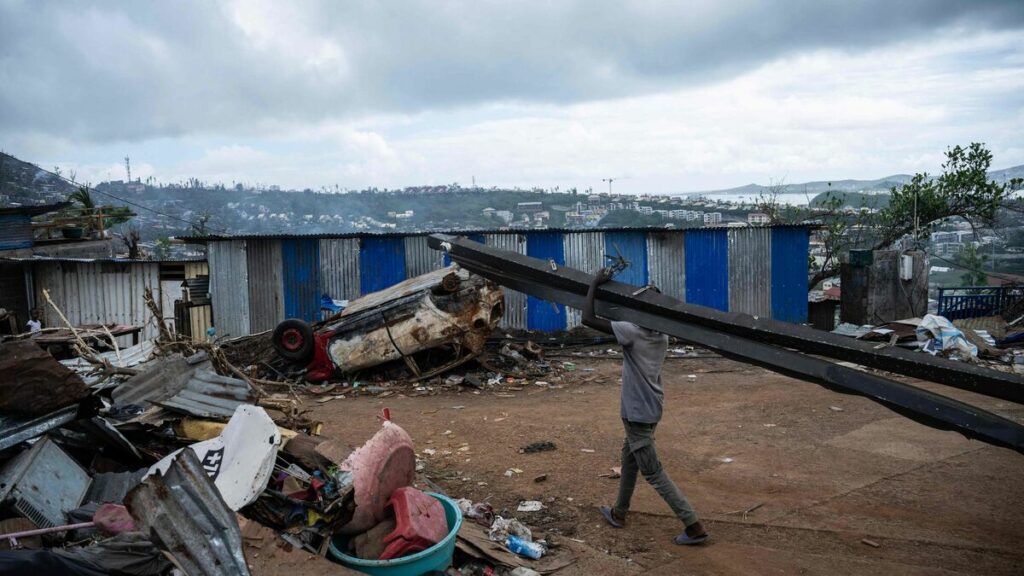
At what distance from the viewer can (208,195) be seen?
2416 inches

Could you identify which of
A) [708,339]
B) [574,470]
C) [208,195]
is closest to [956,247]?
Result: [574,470]

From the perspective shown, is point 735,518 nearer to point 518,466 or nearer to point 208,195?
point 518,466

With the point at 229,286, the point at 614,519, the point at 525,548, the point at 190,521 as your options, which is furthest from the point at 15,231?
the point at 614,519

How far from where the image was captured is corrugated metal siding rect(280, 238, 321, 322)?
Result: 14391 millimetres

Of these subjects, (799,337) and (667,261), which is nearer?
(799,337)

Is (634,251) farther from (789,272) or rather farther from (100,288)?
(100,288)

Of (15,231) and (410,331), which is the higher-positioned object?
(15,231)

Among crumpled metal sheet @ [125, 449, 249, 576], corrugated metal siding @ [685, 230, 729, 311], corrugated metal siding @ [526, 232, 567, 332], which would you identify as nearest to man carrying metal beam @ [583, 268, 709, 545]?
crumpled metal sheet @ [125, 449, 249, 576]

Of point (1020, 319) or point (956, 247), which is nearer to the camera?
point (1020, 319)

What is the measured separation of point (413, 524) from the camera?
12.8 feet

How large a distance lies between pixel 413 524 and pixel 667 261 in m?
12.3

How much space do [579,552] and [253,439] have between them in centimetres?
243

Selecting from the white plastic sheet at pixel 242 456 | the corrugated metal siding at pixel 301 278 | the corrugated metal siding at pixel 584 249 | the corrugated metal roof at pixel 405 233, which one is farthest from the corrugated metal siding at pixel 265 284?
the white plastic sheet at pixel 242 456

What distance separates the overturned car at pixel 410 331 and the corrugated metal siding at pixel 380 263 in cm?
290
